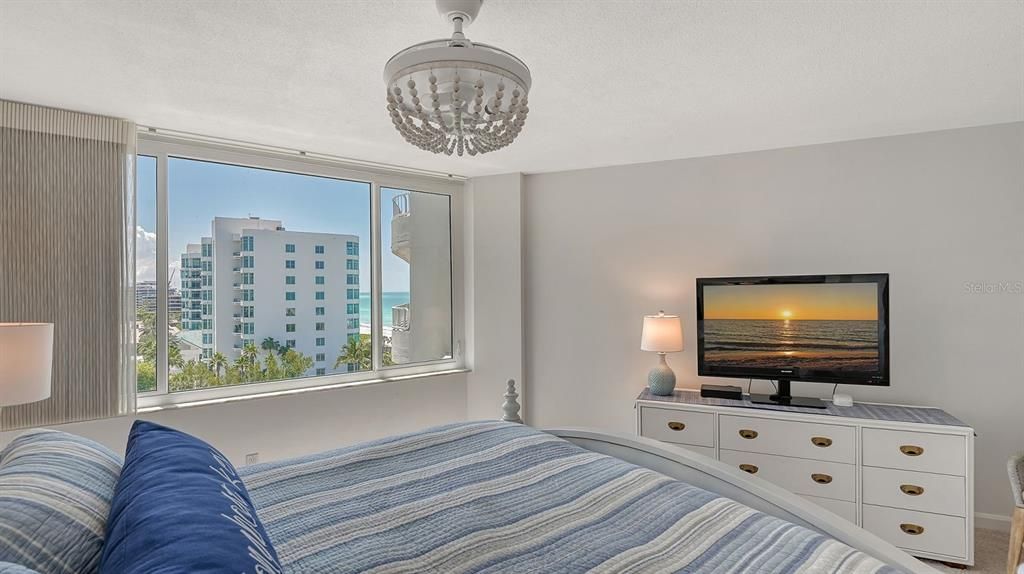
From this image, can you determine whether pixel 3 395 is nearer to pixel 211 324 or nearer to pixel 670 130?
pixel 211 324

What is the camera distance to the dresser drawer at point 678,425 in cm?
335

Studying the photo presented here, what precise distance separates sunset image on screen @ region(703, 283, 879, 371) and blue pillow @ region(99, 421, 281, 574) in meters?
3.10

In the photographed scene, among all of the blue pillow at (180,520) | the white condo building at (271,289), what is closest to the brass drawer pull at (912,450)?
the blue pillow at (180,520)

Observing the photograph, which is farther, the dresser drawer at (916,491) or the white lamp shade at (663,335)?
the white lamp shade at (663,335)

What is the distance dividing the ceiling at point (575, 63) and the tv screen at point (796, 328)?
0.96 meters

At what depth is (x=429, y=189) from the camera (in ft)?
14.5

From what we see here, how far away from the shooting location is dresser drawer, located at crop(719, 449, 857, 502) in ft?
9.89

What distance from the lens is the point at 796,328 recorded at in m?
3.37

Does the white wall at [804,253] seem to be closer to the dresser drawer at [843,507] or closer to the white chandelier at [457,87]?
the dresser drawer at [843,507]

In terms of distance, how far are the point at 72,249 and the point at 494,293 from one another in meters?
2.74

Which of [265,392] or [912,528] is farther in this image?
[265,392]

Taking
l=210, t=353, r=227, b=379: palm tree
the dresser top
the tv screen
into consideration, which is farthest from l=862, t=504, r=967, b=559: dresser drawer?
l=210, t=353, r=227, b=379: palm tree

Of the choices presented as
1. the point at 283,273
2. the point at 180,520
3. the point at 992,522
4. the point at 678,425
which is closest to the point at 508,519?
the point at 180,520

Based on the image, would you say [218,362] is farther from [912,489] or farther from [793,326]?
[912,489]
